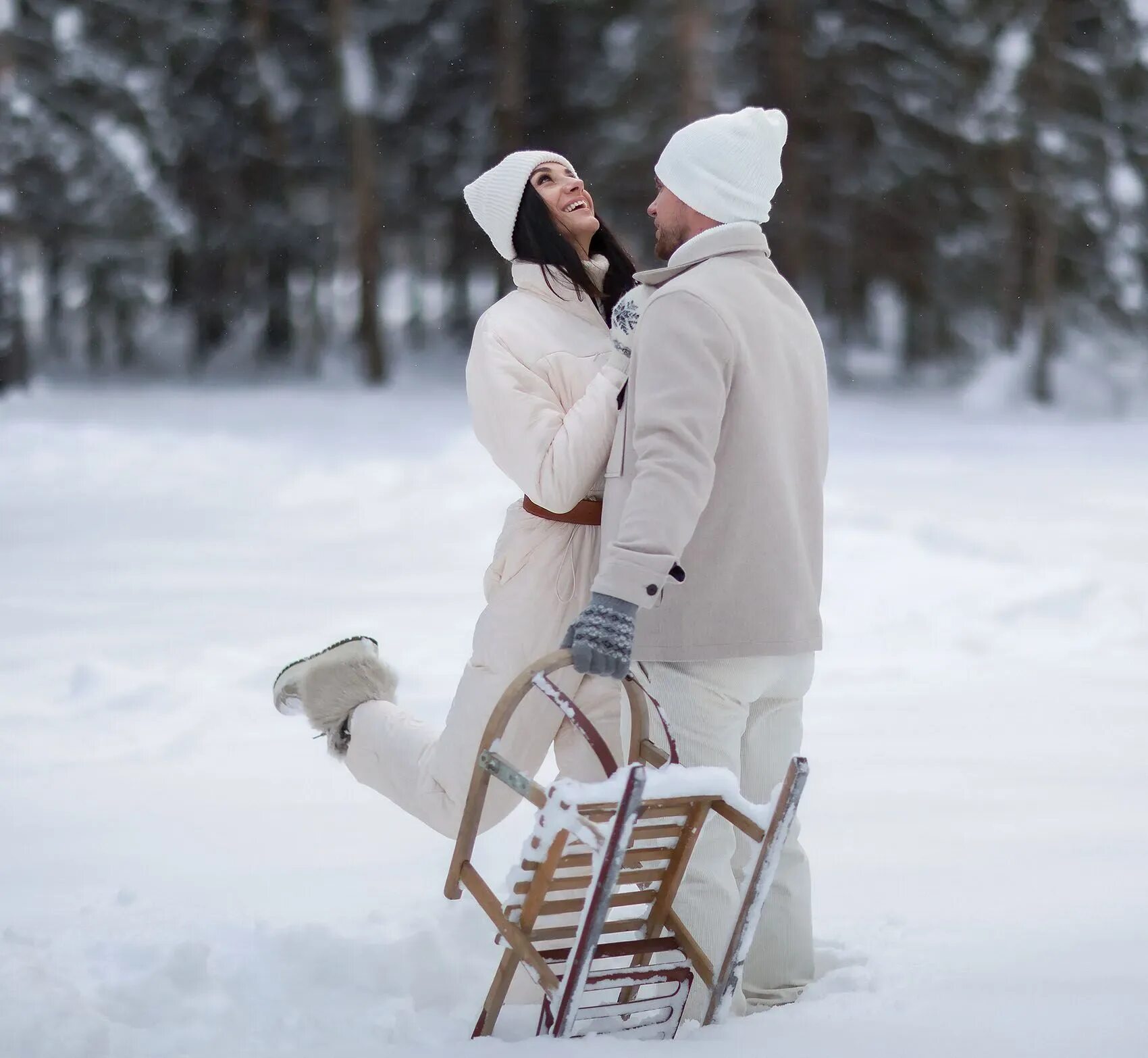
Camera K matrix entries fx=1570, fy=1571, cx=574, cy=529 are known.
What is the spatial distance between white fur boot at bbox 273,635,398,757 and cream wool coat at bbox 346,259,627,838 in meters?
0.33

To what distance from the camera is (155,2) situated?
86.2ft

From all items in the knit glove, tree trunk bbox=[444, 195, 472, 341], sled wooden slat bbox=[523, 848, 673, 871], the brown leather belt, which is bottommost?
tree trunk bbox=[444, 195, 472, 341]

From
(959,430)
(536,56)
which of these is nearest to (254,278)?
(536,56)

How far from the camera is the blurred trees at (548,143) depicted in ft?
77.6

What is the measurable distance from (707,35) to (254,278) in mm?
11119

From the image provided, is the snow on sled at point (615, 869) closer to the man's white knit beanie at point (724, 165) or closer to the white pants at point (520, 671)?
the white pants at point (520, 671)

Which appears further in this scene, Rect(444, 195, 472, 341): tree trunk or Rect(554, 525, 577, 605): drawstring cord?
Rect(444, 195, 472, 341): tree trunk

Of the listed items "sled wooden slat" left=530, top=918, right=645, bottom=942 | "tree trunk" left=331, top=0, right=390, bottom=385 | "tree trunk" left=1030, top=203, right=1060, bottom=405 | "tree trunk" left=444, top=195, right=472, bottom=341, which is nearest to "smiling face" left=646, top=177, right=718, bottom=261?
"sled wooden slat" left=530, top=918, right=645, bottom=942

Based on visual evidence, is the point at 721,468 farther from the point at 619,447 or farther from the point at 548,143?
the point at 548,143

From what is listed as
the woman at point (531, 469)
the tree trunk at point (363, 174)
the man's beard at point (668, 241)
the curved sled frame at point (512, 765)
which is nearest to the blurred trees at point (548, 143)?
the tree trunk at point (363, 174)

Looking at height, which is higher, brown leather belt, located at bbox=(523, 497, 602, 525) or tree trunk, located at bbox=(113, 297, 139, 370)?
brown leather belt, located at bbox=(523, 497, 602, 525)

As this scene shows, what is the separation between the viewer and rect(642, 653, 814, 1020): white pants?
2955mm

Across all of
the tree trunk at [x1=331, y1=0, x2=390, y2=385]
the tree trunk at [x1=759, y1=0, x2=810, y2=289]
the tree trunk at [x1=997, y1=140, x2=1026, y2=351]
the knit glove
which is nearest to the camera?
the knit glove

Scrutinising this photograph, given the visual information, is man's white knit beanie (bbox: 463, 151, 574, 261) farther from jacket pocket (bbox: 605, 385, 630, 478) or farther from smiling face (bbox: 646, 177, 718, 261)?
jacket pocket (bbox: 605, 385, 630, 478)
